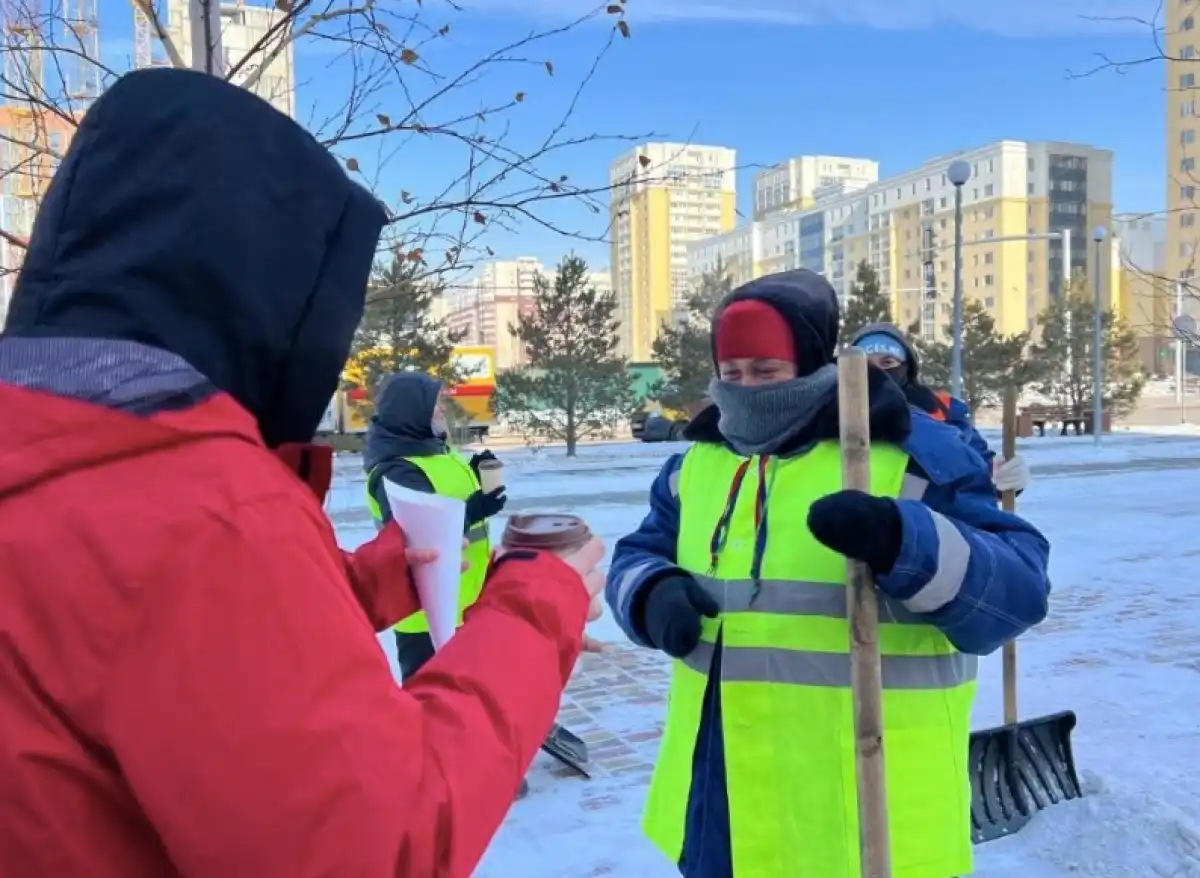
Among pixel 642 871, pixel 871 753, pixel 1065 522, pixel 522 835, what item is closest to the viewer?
pixel 871 753

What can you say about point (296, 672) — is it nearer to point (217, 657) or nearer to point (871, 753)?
point (217, 657)

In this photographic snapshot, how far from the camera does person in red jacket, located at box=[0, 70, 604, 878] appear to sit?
0.75 m

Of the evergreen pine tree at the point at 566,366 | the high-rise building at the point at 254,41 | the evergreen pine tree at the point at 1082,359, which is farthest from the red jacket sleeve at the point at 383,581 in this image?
the evergreen pine tree at the point at 1082,359

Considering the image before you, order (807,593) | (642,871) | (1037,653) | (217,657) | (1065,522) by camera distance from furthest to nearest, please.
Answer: (1065,522) < (1037,653) < (642,871) < (807,593) < (217,657)

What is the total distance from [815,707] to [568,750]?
2960mm

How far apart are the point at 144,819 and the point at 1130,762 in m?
4.74

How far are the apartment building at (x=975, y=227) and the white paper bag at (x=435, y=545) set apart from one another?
75675mm

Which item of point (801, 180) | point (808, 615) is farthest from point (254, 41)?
point (801, 180)

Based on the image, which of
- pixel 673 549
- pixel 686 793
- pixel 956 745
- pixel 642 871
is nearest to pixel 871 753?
pixel 956 745

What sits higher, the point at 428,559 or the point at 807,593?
the point at 428,559

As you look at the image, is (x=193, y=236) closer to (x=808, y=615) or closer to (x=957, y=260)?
(x=808, y=615)

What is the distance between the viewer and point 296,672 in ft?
2.55

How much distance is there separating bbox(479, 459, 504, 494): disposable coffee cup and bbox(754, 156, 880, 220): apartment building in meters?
90.8

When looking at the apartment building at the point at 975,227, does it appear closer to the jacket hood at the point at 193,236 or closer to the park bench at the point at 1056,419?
the park bench at the point at 1056,419
